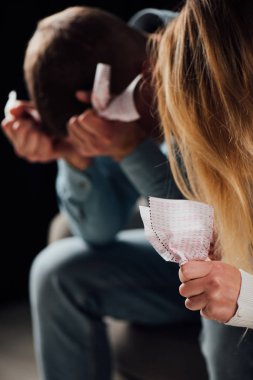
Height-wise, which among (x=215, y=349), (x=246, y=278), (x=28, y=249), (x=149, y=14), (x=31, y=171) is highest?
(x=149, y=14)

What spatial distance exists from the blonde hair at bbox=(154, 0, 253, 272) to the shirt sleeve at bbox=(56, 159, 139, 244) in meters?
0.42

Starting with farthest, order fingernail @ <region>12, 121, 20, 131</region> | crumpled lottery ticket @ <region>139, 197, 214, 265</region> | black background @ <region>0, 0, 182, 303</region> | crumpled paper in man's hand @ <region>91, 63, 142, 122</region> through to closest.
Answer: black background @ <region>0, 0, 182, 303</region>
fingernail @ <region>12, 121, 20, 131</region>
crumpled paper in man's hand @ <region>91, 63, 142, 122</region>
crumpled lottery ticket @ <region>139, 197, 214, 265</region>

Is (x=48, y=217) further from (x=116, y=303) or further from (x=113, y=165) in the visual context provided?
(x=116, y=303)

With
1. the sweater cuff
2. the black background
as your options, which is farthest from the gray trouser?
the black background

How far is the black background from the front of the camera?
66.0 inches

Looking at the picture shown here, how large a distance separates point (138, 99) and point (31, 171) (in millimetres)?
984

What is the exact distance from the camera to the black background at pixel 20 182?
1676 millimetres

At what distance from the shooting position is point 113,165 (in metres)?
1.18

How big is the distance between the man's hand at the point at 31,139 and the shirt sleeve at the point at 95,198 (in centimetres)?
5

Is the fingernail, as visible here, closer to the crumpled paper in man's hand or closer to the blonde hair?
the crumpled paper in man's hand

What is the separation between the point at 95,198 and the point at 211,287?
0.58 m

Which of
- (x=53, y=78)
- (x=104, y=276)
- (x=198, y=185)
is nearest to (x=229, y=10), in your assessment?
(x=198, y=185)

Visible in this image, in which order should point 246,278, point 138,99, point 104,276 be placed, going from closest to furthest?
1. point 246,278
2. point 138,99
3. point 104,276

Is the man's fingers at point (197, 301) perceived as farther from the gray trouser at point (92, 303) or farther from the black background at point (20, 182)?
the black background at point (20, 182)
